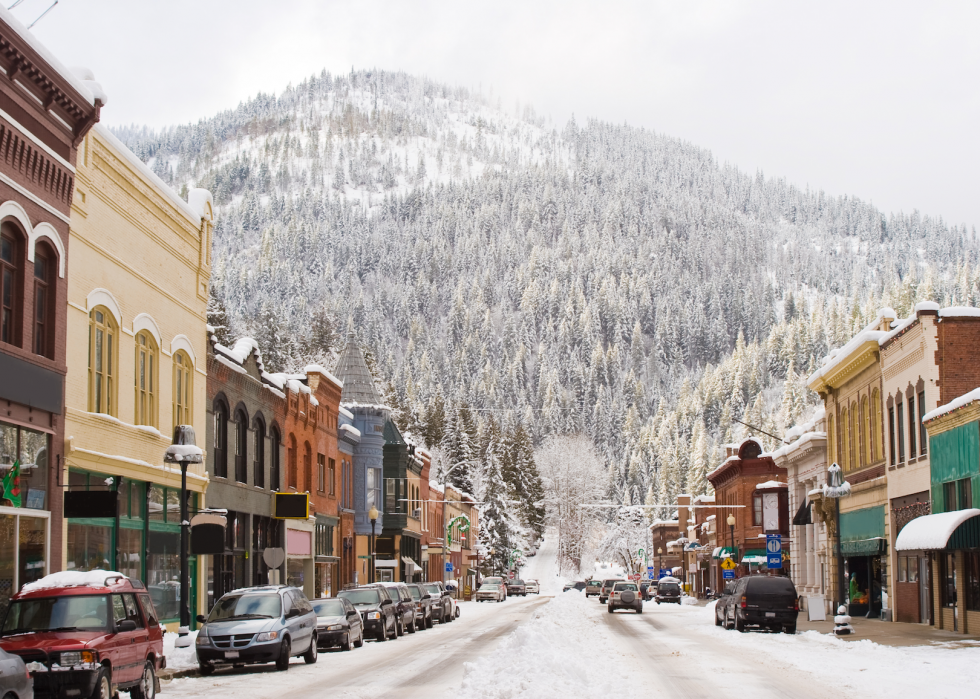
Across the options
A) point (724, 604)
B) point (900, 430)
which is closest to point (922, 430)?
point (900, 430)

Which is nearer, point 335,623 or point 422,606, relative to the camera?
point 335,623

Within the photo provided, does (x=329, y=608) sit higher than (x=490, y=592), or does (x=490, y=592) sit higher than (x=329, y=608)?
(x=329, y=608)

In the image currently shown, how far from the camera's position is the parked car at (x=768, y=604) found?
36.4 metres

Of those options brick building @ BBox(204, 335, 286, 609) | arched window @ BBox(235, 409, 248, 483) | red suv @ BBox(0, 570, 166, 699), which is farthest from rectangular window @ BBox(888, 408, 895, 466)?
red suv @ BBox(0, 570, 166, 699)

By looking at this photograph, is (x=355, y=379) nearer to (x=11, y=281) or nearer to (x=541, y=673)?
(x=11, y=281)

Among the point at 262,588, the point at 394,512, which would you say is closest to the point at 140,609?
the point at 262,588

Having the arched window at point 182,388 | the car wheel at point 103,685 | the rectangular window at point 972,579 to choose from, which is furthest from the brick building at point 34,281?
the rectangular window at point 972,579

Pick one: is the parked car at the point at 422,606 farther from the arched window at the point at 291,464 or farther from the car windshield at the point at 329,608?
the car windshield at the point at 329,608

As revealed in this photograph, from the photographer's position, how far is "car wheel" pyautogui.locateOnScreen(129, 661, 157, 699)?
17.7 m

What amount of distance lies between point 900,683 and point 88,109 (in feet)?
63.9

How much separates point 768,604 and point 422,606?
12.3 metres

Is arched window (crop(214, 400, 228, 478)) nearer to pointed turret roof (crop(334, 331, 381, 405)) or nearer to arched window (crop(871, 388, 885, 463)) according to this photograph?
arched window (crop(871, 388, 885, 463))

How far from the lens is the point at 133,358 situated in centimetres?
3089

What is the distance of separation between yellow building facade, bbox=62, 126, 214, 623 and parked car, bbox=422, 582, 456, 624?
12.9m
